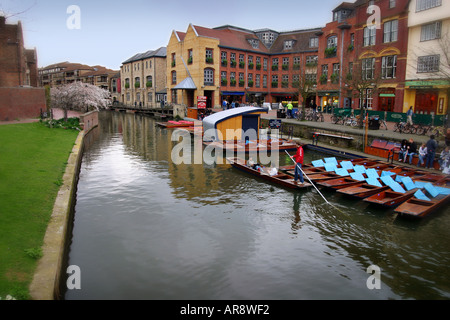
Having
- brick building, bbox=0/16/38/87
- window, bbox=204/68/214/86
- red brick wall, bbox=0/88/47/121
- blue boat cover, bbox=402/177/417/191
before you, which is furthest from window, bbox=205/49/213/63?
blue boat cover, bbox=402/177/417/191

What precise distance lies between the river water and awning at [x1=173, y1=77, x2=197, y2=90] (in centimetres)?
3437

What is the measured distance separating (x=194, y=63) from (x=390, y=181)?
1646 inches

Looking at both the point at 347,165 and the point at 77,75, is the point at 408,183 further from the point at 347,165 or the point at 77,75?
the point at 77,75

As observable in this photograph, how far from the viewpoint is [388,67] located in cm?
3450

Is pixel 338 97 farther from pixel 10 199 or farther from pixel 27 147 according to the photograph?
pixel 10 199

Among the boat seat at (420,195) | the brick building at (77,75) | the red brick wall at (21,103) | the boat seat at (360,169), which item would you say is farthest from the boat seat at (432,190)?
the brick building at (77,75)

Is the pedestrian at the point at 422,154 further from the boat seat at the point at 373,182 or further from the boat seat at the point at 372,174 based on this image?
the boat seat at the point at 373,182

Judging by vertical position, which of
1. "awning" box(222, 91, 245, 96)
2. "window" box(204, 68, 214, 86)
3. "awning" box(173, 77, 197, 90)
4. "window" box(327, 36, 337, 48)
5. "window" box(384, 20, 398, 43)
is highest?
"window" box(327, 36, 337, 48)

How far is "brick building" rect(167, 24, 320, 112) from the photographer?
171 feet

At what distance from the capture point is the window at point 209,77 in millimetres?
52275

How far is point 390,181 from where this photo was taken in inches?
619

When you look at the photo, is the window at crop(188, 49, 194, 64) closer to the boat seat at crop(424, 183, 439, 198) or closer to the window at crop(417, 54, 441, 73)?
the window at crop(417, 54, 441, 73)
